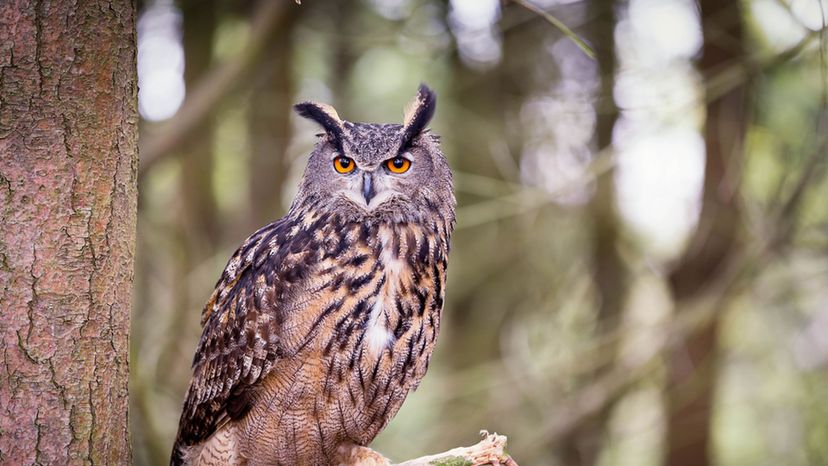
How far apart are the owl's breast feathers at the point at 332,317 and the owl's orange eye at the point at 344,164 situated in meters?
0.16

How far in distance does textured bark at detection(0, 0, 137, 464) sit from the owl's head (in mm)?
761

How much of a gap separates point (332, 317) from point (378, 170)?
0.47 metres

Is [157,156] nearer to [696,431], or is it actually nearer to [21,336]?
[21,336]

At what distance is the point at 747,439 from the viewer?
28.8 feet

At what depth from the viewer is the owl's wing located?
2.29 metres

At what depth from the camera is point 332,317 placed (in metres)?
2.24

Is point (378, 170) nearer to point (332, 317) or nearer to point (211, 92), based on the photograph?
point (332, 317)

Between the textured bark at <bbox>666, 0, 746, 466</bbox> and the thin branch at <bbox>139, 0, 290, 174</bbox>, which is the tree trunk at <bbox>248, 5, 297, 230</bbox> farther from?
the textured bark at <bbox>666, 0, 746, 466</bbox>

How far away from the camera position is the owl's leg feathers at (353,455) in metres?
2.50

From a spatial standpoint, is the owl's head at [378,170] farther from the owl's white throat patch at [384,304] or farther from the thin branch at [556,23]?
the thin branch at [556,23]

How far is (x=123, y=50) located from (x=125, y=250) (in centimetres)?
46

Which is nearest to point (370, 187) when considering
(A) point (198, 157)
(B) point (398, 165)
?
(B) point (398, 165)

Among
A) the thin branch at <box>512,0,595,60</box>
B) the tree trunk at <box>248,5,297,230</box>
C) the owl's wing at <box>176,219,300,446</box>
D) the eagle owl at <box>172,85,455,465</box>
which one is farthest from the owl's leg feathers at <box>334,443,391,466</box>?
the tree trunk at <box>248,5,297,230</box>

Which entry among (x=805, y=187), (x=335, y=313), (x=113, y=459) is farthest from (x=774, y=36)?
(x=113, y=459)
